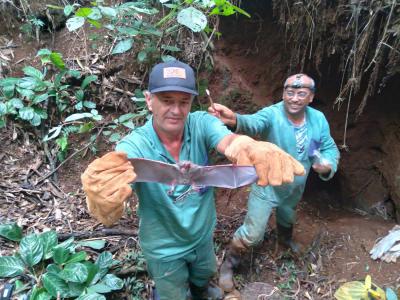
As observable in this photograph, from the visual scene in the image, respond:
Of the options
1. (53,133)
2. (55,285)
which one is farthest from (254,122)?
(53,133)

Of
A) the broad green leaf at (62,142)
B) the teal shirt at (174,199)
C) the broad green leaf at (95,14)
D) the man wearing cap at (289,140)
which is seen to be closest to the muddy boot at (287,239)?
the man wearing cap at (289,140)

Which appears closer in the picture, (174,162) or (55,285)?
(174,162)

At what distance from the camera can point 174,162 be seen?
2041mm

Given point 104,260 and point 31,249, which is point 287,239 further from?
point 31,249

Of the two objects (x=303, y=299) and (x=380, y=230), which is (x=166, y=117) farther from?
(x=380, y=230)

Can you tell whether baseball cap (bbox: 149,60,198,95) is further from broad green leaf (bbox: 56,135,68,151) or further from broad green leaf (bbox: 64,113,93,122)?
broad green leaf (bbox: 56,135,68,151)

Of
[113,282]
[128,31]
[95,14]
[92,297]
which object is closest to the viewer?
[92,297]

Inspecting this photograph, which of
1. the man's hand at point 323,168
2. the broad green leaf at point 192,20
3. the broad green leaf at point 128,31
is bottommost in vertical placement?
the man's hand at point 323,168

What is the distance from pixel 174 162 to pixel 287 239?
1.95 m

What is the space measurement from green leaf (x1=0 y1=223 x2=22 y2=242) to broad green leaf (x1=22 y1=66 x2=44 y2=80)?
60.3 inches

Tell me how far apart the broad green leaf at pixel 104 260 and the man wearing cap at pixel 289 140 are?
3.12 ft

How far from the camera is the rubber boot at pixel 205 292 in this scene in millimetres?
2788

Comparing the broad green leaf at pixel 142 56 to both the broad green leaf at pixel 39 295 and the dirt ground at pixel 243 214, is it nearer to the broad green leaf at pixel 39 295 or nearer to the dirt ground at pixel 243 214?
the dirt ground at pixel 243 214

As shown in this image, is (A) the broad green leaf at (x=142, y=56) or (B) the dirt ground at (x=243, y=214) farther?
(A) the broad green leaf at (x=142, y=56)
